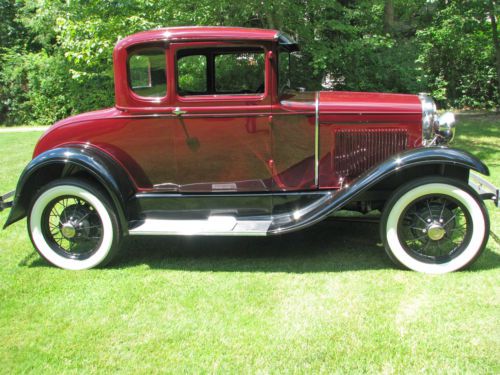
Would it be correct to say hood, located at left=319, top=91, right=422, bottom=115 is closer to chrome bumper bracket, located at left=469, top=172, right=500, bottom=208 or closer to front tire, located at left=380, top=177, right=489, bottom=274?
front tire, located at left=380, top=177, right=489, bottom=274

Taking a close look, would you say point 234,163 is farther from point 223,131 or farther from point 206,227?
point 206,227

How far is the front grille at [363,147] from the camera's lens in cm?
376

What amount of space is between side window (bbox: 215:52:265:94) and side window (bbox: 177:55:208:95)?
0.12m

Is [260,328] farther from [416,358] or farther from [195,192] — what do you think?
[195,192]

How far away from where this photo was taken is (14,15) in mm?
16719

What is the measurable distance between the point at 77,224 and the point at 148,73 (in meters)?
1.38

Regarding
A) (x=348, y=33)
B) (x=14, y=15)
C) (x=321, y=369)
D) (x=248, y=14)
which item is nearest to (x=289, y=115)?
(x=321, y=369)

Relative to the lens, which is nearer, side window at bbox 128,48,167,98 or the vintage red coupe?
the vintage red coupe

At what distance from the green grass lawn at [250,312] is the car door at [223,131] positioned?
71cm

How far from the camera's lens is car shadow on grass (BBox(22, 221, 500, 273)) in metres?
3.80

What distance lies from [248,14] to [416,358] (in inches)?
267

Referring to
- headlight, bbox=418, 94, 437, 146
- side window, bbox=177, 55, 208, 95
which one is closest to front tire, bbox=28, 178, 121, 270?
side window, bbox=177, 55, 208, 95

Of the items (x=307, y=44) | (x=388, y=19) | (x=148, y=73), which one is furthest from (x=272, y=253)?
(x=388, y=19)

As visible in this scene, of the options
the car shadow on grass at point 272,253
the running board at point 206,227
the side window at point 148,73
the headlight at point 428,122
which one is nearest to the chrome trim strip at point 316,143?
the running board at point 206,227
